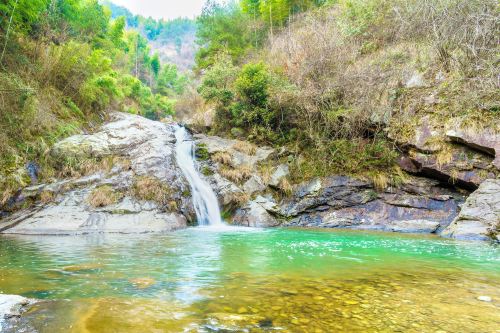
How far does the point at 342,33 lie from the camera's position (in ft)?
47.8

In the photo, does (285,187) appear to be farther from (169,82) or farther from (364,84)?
(169,82)

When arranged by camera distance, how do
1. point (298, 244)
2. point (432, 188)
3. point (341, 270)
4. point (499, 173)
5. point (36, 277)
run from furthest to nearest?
point (432, 188), point (499, 173), point (298, 244), point (341, 270), point (36, 277)

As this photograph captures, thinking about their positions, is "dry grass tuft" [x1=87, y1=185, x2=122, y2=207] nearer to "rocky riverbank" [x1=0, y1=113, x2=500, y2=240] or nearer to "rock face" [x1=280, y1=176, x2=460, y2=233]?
"rocky riverbank" [x1=0, y1=113, x2=500, y2=240]

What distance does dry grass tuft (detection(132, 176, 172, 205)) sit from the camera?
10203mm

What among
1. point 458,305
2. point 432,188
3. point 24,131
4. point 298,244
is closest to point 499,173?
point 432,188

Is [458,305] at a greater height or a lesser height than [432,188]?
lesser

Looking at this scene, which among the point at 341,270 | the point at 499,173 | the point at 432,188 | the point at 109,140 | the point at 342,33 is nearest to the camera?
the point at 341,270

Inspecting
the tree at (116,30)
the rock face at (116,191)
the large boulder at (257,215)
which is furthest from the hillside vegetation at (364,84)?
the tree at (116,30)

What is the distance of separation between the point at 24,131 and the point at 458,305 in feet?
37.6


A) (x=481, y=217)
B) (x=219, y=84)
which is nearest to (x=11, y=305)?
(x=481, y=217)

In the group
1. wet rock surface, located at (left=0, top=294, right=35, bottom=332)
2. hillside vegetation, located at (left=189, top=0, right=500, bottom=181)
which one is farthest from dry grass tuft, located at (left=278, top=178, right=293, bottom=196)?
wet rock surface, located at (left=0, top=294, right=35, bottom=332)

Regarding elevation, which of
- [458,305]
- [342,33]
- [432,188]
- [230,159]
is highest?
[342,33]

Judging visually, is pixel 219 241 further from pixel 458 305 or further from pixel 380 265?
pixel 458 305

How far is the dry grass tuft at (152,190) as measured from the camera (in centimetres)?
1020
